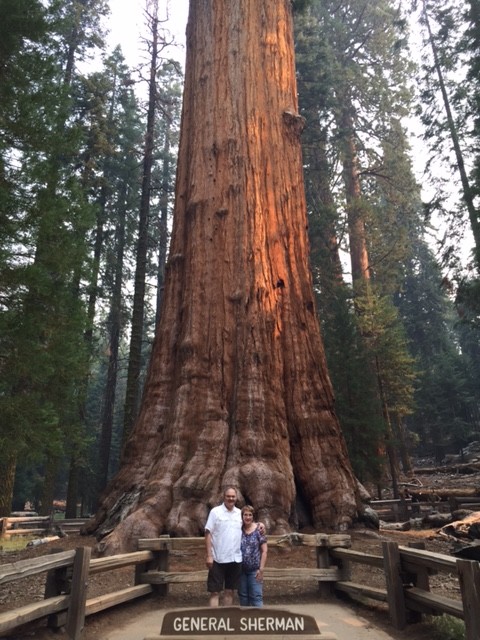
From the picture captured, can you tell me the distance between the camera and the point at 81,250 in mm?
10719

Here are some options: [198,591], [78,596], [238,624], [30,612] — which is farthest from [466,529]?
[30,612]

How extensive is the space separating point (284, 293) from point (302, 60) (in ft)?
57.2

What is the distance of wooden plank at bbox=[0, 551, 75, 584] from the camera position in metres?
3.60

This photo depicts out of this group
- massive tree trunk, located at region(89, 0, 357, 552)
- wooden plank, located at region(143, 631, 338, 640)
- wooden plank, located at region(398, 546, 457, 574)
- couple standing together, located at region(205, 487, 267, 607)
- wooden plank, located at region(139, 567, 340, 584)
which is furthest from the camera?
massive tree trunk, located at region(89, 0, 357, 552)

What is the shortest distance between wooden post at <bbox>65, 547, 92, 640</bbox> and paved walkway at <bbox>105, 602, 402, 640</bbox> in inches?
11.0

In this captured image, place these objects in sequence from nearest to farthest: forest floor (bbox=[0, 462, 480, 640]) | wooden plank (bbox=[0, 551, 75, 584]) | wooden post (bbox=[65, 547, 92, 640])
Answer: wooden plank (bbox=[0, 551, 75, 584]), wooden post (bbox=[65, 547, 92, 640]), forest floor (bbox=[0, 462, 480, 640])

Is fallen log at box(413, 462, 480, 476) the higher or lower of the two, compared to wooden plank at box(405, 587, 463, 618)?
higher

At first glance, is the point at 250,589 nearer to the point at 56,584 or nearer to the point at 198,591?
the point at 198,591

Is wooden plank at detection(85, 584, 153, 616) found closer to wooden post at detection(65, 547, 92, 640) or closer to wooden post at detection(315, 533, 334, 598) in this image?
wooden post at detection(65, 547, 92, 640)

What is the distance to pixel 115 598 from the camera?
502cm

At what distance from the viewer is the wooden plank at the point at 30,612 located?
347 centimetres

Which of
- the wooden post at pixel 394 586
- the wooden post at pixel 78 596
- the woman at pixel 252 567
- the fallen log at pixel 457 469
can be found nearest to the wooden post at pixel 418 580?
the wooden post at pixel 394 586

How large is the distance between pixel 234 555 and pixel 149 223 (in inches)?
856

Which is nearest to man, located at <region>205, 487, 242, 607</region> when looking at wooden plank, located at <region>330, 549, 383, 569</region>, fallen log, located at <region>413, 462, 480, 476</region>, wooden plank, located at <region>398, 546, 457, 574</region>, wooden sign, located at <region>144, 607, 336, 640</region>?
wooden plank, located at <region>330, 549, 383, 569</region>
